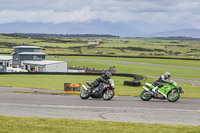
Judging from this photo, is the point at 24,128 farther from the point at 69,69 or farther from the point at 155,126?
the point at 69,69

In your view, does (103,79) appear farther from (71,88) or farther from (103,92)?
(71,88)

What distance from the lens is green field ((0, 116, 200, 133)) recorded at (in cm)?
1136

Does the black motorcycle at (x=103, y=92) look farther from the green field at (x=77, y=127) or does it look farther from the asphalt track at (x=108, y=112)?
the green field at (x=77, y=127)

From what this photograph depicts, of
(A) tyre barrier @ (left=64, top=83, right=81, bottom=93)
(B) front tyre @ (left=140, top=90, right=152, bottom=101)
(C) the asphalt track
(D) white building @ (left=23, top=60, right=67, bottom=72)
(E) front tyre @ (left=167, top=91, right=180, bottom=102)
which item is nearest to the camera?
(C) the asphalt track

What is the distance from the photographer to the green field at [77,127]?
11355 mm

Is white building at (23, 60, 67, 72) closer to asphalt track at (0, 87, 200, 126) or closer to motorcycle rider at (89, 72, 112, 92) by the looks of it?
motorcycle rider at (89, 72, 112, 92)

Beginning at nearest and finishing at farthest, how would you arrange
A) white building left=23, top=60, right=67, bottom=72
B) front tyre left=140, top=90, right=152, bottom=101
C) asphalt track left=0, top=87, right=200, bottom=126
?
asphalt track left=0, top=87, right=200, bottom=126
front tyre left=140, top=90, right=152, bottom=101
white building left=23, top=60, right=67, bottom=72

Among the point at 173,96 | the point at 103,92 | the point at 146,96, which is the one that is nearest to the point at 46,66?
the point at 103,92

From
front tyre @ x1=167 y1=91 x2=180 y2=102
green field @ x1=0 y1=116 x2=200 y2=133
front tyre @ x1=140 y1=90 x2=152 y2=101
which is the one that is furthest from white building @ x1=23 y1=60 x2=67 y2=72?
green field @ x1=0 y1=116 x2=200 y2=133

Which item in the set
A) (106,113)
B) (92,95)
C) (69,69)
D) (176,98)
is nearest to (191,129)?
(106,113)

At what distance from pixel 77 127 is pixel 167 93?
10.3 m

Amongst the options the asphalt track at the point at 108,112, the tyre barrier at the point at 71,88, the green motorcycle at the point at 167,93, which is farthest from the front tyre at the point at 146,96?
the tyre barrier at the point at 71,88

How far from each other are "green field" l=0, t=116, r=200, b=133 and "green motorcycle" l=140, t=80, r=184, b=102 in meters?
8.40

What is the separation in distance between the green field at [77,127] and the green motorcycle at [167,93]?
8397 mm
